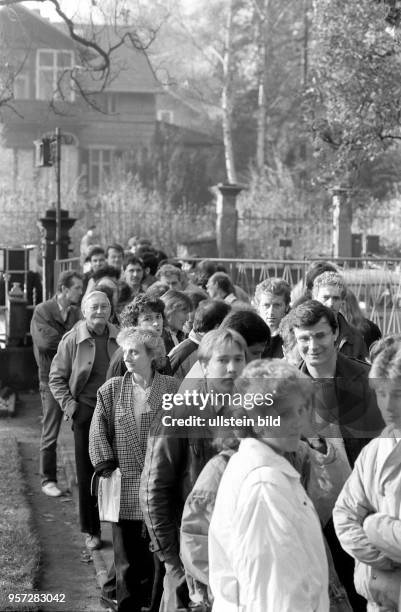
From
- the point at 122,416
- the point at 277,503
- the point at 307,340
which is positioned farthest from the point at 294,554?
the point at 122,416

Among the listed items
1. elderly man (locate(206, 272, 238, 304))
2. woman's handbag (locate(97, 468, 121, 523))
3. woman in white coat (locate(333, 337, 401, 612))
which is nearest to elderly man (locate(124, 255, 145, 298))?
elderly man (locate(206, 272, 238, 304))

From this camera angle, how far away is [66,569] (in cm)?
748

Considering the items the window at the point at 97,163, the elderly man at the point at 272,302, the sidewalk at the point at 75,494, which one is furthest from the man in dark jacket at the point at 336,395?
the window at the point at 97,163

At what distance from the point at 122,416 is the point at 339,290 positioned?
7.20ft

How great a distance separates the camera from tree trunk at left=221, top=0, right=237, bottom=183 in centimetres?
4509

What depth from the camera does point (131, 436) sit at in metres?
5.97

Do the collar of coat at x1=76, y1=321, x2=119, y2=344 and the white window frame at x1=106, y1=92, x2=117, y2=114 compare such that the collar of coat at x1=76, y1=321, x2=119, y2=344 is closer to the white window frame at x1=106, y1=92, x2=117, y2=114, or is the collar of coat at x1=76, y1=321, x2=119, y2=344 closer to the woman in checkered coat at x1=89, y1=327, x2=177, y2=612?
the woman in checkered coat at x1=89, y1=327, x2=177, y2=612

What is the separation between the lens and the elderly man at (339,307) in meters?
6.83

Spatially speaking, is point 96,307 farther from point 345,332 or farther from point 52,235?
point 52,235

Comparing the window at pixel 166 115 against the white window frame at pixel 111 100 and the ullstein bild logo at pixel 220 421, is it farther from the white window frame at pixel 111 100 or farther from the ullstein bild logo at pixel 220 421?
the ullstein bild logo at pixel 220 421

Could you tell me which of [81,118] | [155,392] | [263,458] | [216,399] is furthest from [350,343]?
[81,118]

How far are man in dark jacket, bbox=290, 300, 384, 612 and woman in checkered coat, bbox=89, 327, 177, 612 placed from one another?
85cm

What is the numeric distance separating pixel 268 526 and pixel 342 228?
24.6 m

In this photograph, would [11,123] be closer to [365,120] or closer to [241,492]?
[365,120]
